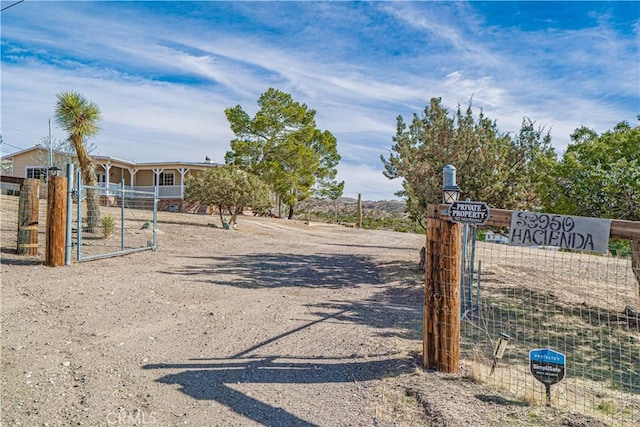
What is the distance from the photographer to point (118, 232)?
45.5 ft

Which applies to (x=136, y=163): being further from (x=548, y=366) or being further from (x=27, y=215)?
(x=548, y=366)

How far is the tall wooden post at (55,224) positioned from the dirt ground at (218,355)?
1.06 ft

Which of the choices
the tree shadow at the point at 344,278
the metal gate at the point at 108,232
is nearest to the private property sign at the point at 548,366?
the tree shadow at the point at 344,278

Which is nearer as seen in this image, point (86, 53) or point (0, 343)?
point (0, 343)

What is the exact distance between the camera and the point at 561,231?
3.71m

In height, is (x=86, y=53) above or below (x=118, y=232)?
above

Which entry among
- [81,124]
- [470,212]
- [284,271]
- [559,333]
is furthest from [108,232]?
[559,333]

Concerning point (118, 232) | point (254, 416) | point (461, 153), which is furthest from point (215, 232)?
point (254, 416)

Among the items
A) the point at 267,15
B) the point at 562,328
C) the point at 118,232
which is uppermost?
the point at 267,15

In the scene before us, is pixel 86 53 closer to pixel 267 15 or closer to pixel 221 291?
pixel 267 15

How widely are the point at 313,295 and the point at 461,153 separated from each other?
15.3ft

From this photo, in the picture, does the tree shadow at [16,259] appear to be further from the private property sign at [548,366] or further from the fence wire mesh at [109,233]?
the private property sign at [548,366]

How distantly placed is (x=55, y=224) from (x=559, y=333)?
9467 mm

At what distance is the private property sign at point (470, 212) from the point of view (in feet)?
13.2
